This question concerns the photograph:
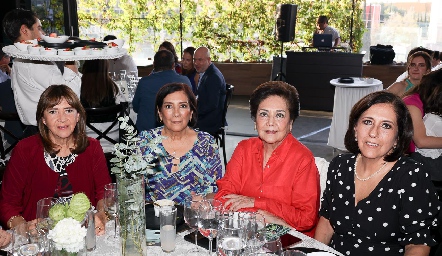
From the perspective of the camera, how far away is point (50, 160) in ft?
9.14

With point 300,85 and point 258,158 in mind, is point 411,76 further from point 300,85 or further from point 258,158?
point 300,85

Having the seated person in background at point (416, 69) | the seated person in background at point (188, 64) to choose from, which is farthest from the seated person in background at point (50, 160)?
the seated person in background at point (188, 64)

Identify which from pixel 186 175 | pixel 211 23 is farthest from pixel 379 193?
pixel 211 23

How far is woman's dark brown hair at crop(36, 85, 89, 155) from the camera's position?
278 cm

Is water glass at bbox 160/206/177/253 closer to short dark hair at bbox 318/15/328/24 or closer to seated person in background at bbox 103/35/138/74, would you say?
seated person in background at bbox 103/35/138/74

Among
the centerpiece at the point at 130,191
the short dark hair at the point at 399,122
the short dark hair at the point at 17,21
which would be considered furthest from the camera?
the short dark hair at the point at 17,21

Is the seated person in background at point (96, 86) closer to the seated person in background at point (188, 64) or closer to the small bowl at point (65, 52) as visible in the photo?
the small bowl at point (65, 52)

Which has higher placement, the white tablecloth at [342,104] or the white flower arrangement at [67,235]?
the white flower arrangement at [67,235]

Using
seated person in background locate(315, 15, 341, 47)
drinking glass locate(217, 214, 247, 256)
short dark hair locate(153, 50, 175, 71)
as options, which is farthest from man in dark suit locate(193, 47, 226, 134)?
seated person in background locate(315, 15, 341, 47)

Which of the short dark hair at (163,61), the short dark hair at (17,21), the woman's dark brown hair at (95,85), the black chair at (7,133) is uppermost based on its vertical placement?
the short dark hair at (17,21)

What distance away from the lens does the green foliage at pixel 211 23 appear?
10938mm

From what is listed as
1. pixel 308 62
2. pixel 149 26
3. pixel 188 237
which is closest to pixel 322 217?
pixel 188 237

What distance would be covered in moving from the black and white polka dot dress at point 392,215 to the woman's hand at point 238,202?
16.6 inches

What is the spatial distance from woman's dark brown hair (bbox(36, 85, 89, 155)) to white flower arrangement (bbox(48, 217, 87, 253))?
1.07 m
